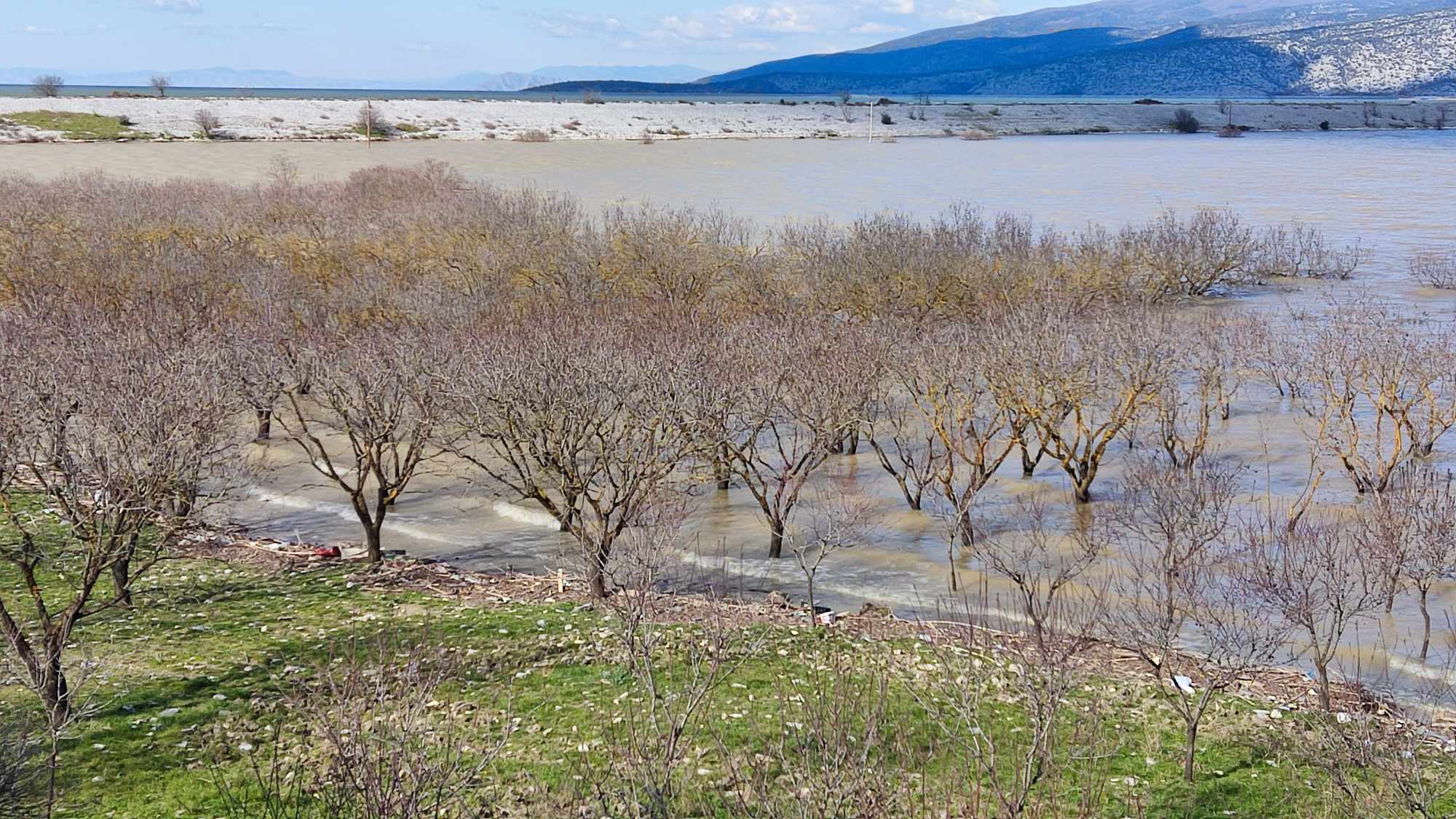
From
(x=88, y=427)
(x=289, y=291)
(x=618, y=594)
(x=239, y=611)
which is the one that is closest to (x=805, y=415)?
(x=618, y=594)

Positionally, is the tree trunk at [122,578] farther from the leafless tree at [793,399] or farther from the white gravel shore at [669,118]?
the white gravel shore at [669,118]

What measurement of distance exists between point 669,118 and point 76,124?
6448 centimetres

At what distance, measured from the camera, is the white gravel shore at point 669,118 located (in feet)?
393

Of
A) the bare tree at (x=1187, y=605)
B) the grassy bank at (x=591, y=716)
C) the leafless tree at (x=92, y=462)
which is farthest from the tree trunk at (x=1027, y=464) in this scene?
the leafless tree at (x=92, y=462)

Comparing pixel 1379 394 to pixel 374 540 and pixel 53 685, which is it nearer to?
pixel 374 540

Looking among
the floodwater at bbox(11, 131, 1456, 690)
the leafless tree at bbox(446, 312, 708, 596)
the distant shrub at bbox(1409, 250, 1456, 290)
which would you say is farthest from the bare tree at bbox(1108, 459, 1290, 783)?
the distant shrub at bbox(1409, 250, 1456, 290)

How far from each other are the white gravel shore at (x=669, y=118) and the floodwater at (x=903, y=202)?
946cm

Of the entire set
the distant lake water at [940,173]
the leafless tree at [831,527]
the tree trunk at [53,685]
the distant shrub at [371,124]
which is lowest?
the leafless tree at [831,527]

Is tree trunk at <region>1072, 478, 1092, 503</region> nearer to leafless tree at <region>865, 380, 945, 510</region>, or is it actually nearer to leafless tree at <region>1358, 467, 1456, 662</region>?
leafless tree at <region>865, 380, 945, 510</region>

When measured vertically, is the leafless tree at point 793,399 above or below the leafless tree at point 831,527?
above

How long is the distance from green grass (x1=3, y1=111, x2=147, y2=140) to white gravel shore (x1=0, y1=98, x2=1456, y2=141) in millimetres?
1469

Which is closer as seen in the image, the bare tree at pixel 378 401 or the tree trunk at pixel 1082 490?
the bare tree at pixel 378 401

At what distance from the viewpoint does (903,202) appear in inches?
2739

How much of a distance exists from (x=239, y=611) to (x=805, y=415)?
999cm
